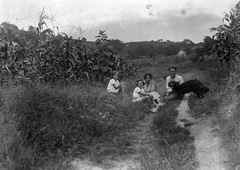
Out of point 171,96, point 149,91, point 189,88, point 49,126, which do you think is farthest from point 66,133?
point 171,96

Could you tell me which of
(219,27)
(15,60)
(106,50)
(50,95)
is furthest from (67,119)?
(219,27)

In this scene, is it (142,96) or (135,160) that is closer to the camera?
(135,160)

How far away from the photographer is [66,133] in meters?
3.91

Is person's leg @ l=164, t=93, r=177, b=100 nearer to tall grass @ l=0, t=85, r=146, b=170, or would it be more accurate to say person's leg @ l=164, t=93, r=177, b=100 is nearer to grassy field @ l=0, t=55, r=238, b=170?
grassy field @ l=0, t=55, r=238, b=170

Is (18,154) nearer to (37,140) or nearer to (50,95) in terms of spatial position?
(37,140)

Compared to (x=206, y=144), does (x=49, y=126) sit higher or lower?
higher

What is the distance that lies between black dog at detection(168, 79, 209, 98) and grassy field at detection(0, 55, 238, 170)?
1568mm

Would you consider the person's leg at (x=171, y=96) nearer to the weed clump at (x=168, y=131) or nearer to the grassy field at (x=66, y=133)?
the weed clump at (x=168, y=131)

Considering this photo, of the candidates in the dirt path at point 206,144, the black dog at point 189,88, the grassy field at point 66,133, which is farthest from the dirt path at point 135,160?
the black dog at point 189,88

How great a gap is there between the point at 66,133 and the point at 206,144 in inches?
85.5

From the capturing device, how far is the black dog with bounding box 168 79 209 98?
6.62 m

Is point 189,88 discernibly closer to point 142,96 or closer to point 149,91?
point 149,91

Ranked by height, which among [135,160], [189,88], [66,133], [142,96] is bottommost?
[135,160]

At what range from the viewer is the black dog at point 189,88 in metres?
6.62
